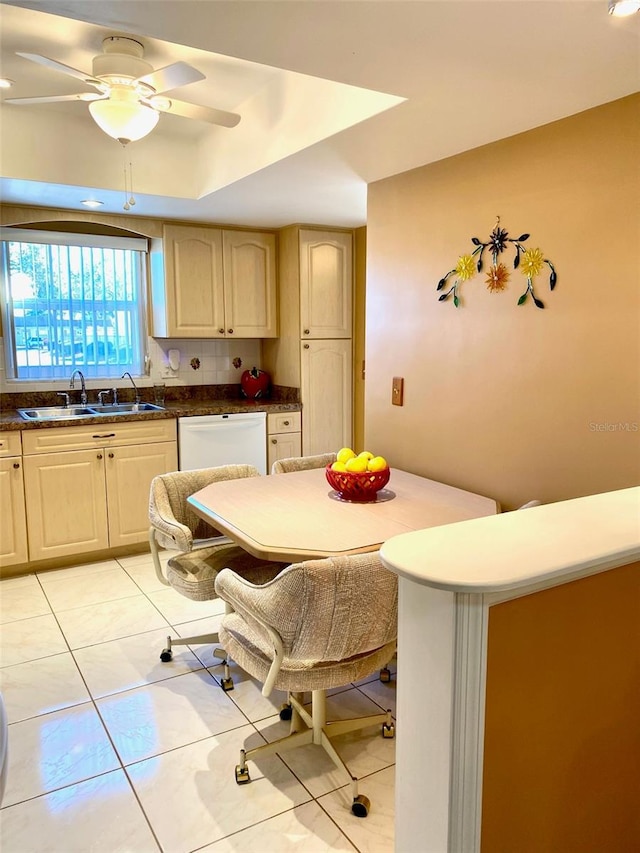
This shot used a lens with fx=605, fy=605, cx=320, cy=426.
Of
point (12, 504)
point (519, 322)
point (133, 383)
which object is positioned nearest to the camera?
point (519, 322)

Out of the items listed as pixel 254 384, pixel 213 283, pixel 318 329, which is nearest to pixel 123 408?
pixel 254 384

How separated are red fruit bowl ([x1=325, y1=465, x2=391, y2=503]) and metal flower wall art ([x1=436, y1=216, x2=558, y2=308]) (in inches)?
34.4

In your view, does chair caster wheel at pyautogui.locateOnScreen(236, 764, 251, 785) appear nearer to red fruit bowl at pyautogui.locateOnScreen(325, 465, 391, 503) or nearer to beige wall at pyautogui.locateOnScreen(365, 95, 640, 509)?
red fruit bowl at pyautogui.locateOnScreen(325, 465, 391, 503)

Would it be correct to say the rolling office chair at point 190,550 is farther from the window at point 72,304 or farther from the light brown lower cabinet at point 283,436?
the window at point 72,304

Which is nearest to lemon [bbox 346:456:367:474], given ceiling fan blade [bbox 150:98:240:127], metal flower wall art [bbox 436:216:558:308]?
metal flower wall art [bbox 436:216:558:308]

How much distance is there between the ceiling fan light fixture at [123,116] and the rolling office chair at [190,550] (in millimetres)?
1378

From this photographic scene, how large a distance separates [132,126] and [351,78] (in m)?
0.96

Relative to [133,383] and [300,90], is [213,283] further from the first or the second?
[300,90]

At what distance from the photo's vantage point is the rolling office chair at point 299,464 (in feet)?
9.95

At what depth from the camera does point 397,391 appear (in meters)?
3.07

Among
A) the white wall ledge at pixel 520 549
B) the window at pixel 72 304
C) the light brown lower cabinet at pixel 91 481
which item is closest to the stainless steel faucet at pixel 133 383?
the window at pixel 72 304

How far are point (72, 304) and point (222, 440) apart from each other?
1422 millimetres

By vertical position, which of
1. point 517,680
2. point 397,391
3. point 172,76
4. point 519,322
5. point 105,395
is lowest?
point 517,680

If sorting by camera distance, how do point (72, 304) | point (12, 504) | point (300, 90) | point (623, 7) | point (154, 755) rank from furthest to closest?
point (72, 304) → point (12, 504) → point (300, 90) → point (154, 755) → point (623, 7)
